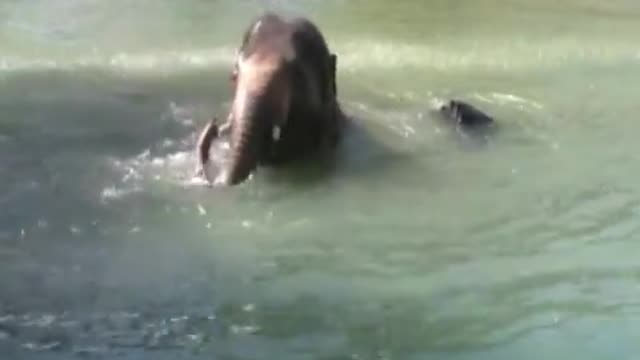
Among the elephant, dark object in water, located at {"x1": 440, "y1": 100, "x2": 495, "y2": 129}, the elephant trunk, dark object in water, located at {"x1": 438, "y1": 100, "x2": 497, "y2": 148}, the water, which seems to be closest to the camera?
the water

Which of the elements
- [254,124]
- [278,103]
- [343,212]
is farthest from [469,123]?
[343,212]

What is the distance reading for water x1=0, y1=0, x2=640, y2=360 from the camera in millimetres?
6945

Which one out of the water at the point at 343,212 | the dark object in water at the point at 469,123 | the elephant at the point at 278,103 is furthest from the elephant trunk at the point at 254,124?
the dark object in water at the point at 469,123

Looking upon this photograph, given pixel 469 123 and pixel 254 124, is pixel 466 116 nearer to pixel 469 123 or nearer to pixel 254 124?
pixel 469 123

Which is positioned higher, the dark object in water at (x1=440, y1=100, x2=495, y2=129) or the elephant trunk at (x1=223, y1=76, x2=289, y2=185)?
the dark object in water at (x1=440, y1=100, x2=495, y2=129)

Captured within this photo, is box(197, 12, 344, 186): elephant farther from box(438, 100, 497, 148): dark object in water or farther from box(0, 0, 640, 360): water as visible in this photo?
box(438, 100, 497, 148): dark object in water

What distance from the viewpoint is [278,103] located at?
9.35m

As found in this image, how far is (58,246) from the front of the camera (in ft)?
26.2

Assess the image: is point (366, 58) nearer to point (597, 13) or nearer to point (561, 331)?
point (597, 13)

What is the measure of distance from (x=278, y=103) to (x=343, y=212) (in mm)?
1113

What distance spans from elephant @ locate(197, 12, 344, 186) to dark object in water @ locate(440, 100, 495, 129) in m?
0.83

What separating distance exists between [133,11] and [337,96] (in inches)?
157

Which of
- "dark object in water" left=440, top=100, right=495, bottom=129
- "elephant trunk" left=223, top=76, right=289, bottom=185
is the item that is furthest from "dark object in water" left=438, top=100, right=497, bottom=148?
"elephant trunk" left=223, top=76, right=289, bottom=185

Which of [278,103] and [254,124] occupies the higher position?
[278,103]
